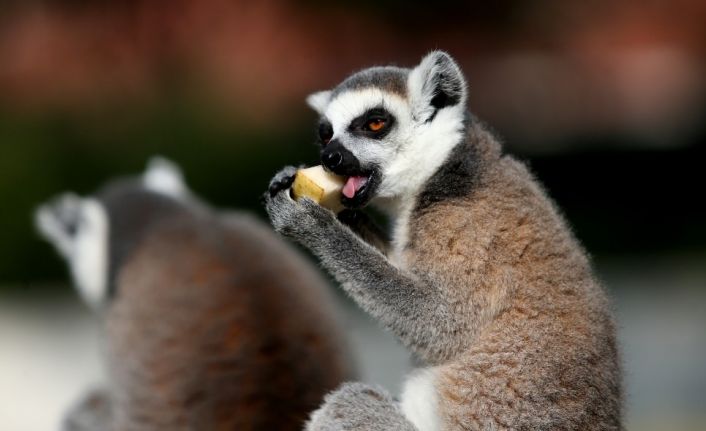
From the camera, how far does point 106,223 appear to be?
7293 mm

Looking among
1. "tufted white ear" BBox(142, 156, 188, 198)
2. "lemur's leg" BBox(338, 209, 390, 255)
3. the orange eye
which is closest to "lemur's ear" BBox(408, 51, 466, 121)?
the orange eye

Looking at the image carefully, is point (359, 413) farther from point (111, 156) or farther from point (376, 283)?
point (111, 156)

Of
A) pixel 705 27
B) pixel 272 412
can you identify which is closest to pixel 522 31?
pixel 705 27

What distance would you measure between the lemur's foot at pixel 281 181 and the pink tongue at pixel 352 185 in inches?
10.5

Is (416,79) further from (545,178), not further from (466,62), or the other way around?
(466,62)

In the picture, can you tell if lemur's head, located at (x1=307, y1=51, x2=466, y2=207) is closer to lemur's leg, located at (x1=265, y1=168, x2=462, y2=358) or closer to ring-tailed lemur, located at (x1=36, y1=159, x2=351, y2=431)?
lemur's leg, located at (x1=265, y1=168, x2=462, y2=358)

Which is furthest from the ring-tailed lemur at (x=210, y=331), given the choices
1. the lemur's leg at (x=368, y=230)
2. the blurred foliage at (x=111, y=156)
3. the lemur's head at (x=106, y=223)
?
the blurred foliage at (x=111, y=156)

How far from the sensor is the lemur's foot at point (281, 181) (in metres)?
4.62

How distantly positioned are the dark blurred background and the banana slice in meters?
6.44

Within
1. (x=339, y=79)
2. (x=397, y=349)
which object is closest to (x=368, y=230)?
(x=397, y=349)

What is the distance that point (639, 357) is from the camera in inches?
424

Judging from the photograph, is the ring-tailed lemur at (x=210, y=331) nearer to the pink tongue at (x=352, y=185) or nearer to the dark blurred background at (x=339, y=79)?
the pink tongue at (x=352, y=185)

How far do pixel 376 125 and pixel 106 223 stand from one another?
3.32 meters

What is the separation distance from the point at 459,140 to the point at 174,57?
36.5 ft
